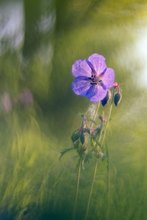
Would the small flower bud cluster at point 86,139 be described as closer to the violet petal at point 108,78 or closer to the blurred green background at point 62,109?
the blurred green background at point 62,109

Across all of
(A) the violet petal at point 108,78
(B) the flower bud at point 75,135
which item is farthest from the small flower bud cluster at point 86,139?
(A) the violet petal at point 108,78

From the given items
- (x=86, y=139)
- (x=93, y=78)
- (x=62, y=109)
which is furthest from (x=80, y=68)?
(x=86, y=139)

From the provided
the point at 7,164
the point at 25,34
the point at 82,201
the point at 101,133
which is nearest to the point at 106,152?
the point at 101,133

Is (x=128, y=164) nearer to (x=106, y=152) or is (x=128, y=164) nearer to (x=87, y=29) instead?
(x=106, y=152)

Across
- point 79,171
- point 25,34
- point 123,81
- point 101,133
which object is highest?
point 25,34

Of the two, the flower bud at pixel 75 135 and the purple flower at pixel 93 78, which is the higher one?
the purple flower at pixel 93 78

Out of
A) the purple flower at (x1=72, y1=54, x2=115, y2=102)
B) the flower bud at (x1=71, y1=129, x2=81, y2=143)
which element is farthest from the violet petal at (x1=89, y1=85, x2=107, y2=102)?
the flower bud at (x1=71, y1=129, x2=81, y2=143)
